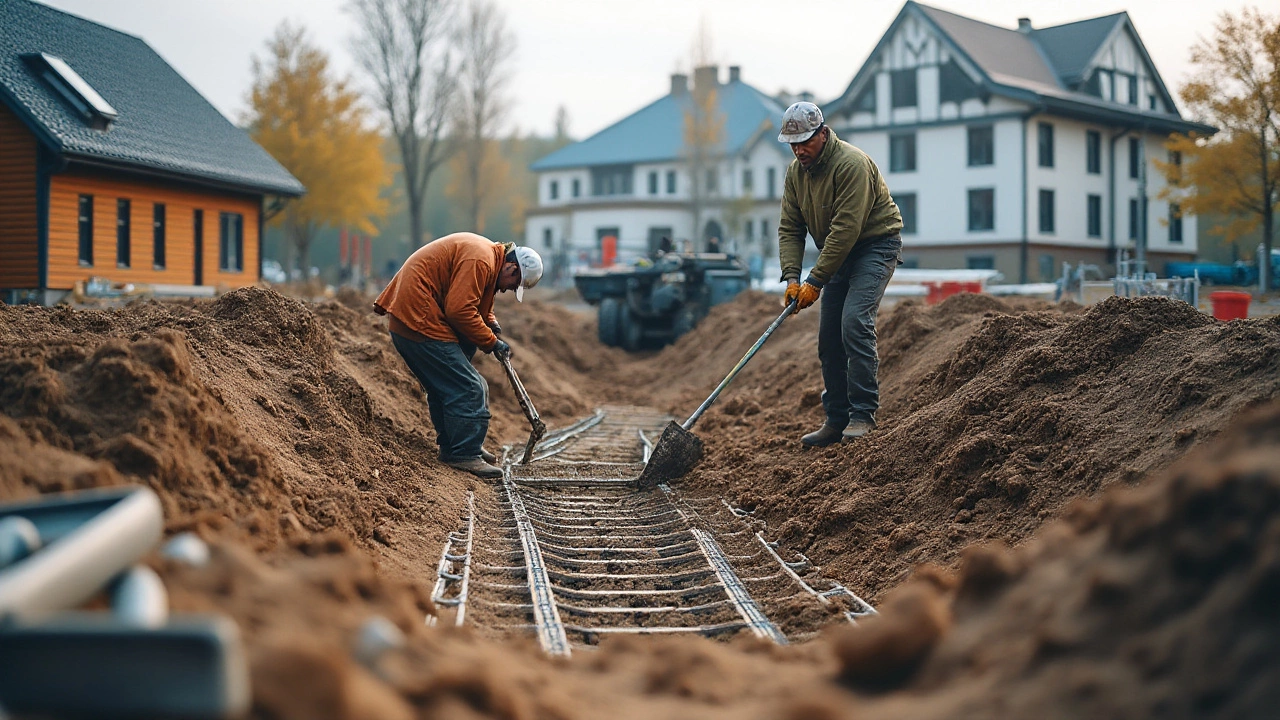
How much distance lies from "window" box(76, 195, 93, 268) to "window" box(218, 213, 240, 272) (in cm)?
422

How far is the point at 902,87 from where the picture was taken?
3716cm

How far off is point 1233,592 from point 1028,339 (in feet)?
18.2

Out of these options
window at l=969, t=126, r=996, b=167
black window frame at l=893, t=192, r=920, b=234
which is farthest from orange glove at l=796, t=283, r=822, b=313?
black window frame at l=893, t=192, r=920, b=234

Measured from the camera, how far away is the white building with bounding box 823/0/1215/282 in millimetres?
A: 34844

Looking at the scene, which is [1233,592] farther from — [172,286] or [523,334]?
[172,286]

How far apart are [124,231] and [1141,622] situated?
72.5ft

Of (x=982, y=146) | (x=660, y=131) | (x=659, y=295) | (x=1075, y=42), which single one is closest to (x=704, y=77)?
(x=660, y=131)

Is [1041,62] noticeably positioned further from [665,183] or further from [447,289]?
[447,289]

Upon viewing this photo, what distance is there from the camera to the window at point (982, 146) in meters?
35.3

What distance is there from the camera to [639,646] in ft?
12.4

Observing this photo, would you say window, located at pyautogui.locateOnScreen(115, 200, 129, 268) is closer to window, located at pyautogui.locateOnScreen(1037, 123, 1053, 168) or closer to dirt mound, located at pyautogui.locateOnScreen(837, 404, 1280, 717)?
dirt mound, located at pyautogui.locateOnScreen(837, 404, 1280, 717)

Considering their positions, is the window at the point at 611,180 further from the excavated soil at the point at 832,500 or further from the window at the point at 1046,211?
the excavated soil at the point at 832,500

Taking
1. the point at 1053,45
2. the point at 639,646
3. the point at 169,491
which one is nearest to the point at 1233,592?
the point at 639,646

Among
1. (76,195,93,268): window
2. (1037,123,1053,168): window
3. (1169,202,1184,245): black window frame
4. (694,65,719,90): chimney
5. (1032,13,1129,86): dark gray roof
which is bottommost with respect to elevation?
(76,195,93,268): window
